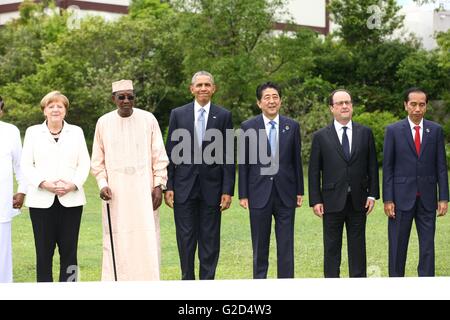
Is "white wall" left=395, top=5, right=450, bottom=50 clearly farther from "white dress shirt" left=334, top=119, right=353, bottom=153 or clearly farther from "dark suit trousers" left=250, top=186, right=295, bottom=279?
"dark suit trousers" left=250, top=186, right=295, bottom=279

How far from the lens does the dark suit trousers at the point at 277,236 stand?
706cm

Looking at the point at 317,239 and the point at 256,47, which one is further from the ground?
the point at 256,47

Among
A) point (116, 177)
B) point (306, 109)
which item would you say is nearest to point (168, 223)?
point (116, 177)

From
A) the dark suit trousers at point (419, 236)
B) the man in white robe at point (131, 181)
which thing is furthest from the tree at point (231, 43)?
the man in white robe at point (131, 181)

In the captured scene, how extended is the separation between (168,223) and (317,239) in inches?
143

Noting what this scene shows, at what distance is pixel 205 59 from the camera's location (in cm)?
2827

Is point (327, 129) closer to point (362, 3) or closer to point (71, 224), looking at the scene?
point (71, 224)

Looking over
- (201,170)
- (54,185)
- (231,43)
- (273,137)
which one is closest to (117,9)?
(231,43)

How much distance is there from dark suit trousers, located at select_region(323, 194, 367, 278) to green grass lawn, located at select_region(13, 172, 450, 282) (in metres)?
1.53

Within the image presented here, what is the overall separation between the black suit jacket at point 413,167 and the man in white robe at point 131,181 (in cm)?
201

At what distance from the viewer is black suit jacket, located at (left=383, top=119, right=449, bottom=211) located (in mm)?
6957

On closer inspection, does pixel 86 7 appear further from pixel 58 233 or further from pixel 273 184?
pixel 58 233

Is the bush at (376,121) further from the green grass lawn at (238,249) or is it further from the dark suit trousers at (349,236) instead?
the dark suit trousers at (349,236)

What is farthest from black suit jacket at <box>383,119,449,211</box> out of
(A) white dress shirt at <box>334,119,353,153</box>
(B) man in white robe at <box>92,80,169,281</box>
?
(B) man in white robe at <box>92,80,169,281</box>
